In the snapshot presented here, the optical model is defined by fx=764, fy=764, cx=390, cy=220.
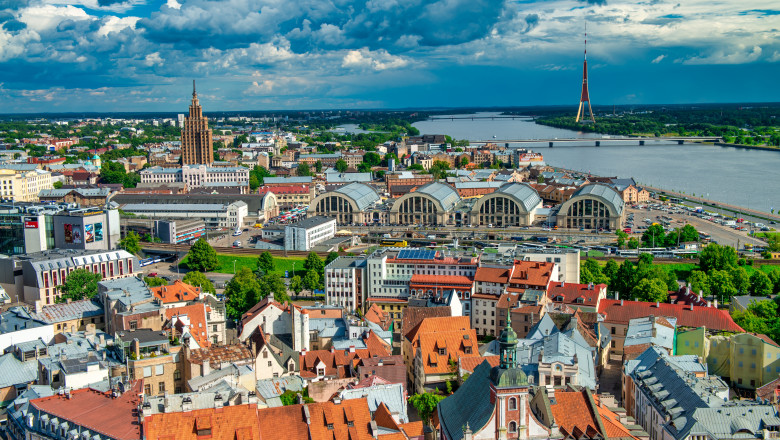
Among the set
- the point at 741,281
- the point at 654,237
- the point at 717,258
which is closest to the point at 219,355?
the point at 741,281

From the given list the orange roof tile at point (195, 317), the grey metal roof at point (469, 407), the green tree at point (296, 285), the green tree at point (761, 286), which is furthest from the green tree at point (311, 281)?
the green tree at point (761, 286)

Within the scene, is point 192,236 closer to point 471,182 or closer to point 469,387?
point 471,182

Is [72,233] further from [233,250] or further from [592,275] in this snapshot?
[592,275]

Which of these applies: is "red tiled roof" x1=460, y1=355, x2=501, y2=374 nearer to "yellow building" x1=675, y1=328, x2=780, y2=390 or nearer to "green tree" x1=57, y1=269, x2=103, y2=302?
"yellow building" x1=675, y1=328, x2=780, y2=390

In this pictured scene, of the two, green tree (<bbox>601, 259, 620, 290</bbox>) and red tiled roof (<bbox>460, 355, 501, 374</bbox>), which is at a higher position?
red tiled roof (<bbox>460, 355, 501, 374</bbox>)

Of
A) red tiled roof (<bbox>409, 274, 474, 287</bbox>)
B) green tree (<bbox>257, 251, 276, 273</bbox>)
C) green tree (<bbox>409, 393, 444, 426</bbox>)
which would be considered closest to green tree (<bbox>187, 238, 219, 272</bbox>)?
green tree (<bbox>257, 251, 276, 273</bbox>)
